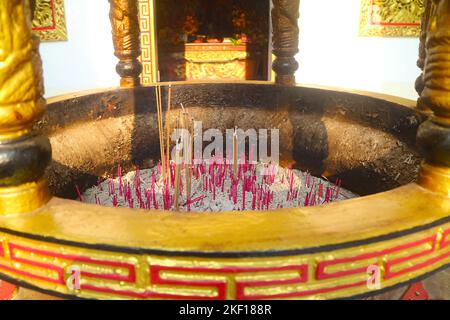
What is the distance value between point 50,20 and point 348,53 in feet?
12.6

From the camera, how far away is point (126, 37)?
2.82 metres

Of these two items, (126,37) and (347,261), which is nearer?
(347,261)

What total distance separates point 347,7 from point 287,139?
3.36 m

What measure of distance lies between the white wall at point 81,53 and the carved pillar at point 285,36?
3290 mm

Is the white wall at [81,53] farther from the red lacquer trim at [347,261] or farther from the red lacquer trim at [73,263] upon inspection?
the red lacquer trim at [347,261]

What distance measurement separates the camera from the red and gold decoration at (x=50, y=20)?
5113mm

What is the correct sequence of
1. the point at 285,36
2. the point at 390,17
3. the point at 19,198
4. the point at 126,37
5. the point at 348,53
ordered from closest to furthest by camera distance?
the point at 19,198 → the point at 126,37 → the point at 285,36 → the point at 390,17 → the point at 348,53

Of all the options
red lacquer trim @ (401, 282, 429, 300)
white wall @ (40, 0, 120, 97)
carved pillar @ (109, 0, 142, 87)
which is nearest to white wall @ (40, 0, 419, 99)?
white wall @ (40, 0, 120, 97)

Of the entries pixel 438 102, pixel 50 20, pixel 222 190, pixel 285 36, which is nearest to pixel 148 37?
pixel 50 20

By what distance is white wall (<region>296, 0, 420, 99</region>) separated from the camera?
5.42m

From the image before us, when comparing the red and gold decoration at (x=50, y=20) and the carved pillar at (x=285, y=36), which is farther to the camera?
the red and gold decoration at (x=50, y=20)

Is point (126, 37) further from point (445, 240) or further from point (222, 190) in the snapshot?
point (445, 240)

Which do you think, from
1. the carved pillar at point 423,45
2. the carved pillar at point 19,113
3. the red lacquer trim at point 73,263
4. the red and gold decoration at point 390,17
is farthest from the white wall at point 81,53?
the red lacquer trim at point 73,263
